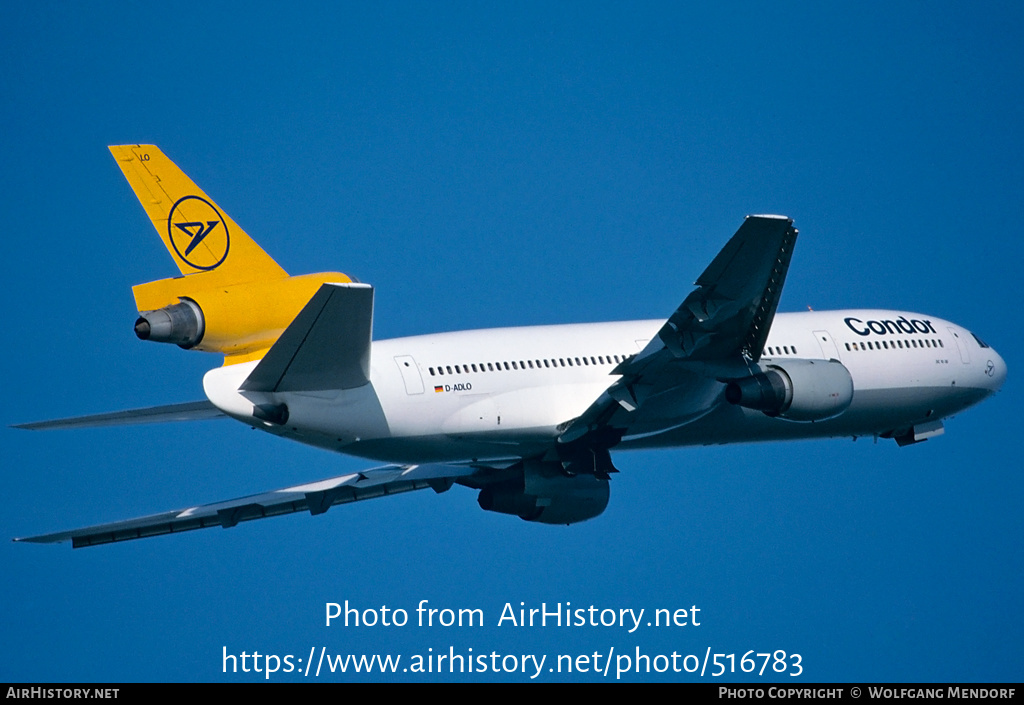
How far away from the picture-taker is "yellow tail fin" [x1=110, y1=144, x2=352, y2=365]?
91.1ft

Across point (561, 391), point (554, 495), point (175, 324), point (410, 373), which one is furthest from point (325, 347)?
point (554, 495)

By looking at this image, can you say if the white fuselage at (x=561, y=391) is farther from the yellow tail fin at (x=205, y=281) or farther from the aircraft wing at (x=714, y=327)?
the yellow tail fin at (x=205, y=281)

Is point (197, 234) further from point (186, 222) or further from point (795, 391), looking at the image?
point (795, 391)

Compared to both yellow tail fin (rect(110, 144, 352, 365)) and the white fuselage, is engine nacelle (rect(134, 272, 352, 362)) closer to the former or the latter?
yellow tail fin (rect(110, 144, 352, 365))

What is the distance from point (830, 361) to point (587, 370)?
211 inches

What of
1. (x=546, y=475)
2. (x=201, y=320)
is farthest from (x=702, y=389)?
(x=201, y=320)

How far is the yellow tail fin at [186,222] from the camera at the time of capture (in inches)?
1156

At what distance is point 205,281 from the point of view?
28.9 m

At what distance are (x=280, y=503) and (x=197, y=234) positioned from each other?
25.7 ft

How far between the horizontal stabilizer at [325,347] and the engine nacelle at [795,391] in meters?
8.25

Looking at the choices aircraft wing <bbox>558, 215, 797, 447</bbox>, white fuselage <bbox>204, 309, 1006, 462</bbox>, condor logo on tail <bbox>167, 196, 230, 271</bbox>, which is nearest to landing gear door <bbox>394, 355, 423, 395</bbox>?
white fuselage <bbox>204, 309, 1006, 462</bbox>

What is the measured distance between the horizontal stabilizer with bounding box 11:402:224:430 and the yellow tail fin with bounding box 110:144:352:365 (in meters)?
3.07

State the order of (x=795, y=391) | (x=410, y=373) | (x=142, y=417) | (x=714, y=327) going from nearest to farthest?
(x=714, y=327), (x=410, y=373), (x=142, y=417), (x=795, y=391)

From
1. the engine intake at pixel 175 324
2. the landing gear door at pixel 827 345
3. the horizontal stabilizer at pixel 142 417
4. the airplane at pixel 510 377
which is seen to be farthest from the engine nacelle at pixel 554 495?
the engine intake at pixel 175 324
